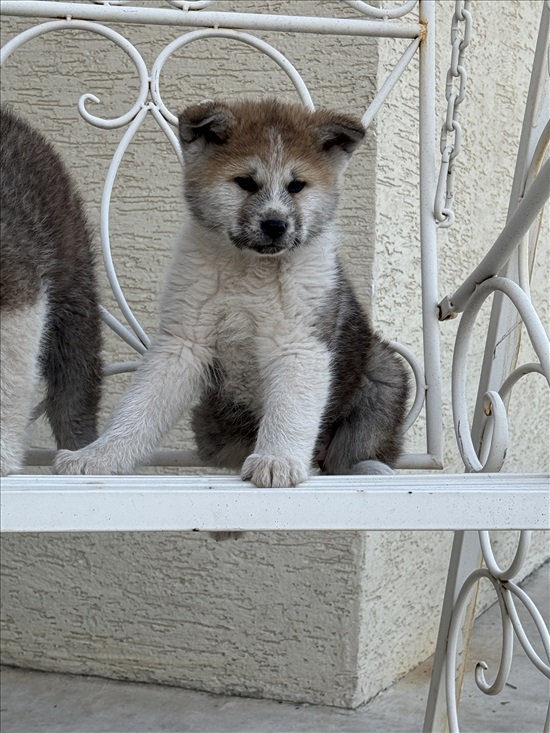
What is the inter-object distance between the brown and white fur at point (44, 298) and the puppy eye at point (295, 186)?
47 cm

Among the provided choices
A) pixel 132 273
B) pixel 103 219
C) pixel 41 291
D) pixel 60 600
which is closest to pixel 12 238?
pixel 41 291

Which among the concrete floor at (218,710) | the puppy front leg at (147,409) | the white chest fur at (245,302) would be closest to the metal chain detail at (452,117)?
the white chest fur at (245,302)

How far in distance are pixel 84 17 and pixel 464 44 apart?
92 cm

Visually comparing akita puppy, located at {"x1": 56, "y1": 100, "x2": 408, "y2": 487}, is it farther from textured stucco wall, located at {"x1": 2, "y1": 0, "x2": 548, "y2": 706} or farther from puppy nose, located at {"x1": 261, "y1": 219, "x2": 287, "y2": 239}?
textured stucco wall, located at {"x1": 2, "y1": 0, "x2": 548, "y2": 706}

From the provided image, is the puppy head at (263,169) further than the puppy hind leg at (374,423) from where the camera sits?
No

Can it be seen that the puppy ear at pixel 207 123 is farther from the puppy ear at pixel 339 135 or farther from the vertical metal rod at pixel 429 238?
the vertical metal rod at pixel 429 238

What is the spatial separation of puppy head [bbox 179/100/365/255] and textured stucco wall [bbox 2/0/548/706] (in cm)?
111

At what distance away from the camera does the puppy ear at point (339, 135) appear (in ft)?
6.55

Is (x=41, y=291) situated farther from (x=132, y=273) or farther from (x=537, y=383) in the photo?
(x=537, y=383)

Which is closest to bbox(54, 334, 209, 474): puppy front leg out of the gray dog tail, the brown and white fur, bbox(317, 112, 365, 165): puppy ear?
the brown and white fur

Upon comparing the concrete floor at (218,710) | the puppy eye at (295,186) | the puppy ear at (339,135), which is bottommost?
the concrete floor at (218,710)

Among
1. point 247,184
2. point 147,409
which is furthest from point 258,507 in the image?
point 247,184

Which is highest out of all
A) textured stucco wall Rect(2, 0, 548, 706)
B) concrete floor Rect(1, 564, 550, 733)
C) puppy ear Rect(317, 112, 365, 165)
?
puppy ear Rect(317, 112, 365, 165)

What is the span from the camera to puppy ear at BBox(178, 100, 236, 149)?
6.31 ft
